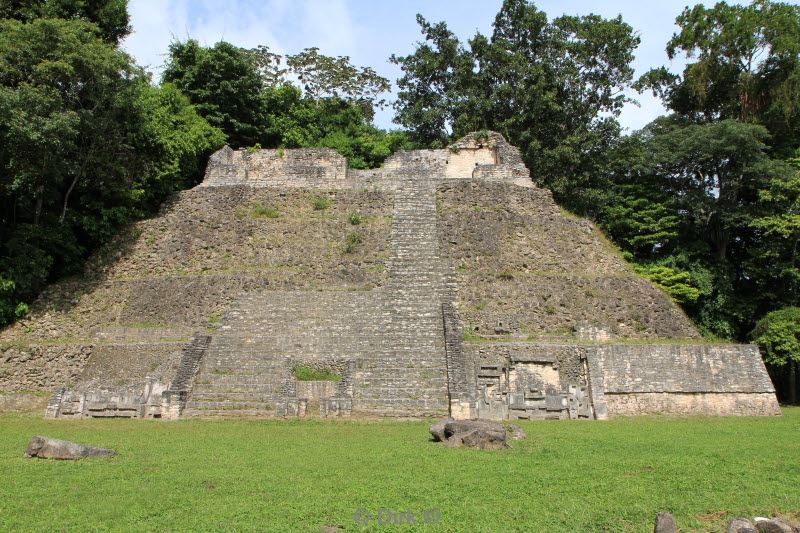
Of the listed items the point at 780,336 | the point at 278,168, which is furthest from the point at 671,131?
the point at 278,168

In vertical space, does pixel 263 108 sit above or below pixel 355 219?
above

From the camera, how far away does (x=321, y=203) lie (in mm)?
26000

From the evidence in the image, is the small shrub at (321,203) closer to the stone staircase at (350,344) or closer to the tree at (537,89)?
the stone staircase at (350,344)

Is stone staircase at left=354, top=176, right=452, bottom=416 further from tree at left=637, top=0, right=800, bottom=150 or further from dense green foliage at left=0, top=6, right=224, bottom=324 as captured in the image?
tree at left=637, top=0, right=800, bottom=150

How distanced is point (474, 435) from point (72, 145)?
17160mm

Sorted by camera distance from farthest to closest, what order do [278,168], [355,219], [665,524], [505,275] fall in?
[278,168]
[355,219]
[505,275]
[665,524]

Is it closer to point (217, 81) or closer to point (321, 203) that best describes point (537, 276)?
point (321, 203)

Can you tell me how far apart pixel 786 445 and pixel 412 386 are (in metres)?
8.36

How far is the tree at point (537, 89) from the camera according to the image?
32500 millimetres

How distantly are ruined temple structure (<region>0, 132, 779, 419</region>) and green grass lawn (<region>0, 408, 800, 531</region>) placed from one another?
12.4 feet

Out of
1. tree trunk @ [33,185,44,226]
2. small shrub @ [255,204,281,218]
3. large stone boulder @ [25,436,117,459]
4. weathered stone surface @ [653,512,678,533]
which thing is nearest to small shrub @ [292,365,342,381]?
large stone boulder @ [25,436,117,459]

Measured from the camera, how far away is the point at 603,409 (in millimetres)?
17531

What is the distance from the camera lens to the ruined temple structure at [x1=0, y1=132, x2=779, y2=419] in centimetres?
1720

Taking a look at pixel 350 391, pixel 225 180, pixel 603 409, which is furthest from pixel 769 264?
pixel 225 180
